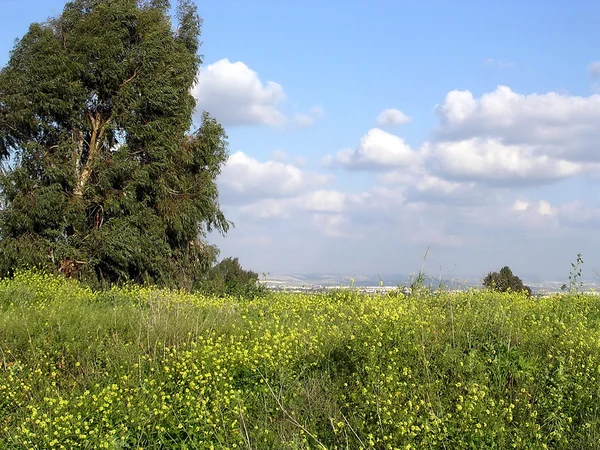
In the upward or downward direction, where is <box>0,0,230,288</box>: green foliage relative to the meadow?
upward

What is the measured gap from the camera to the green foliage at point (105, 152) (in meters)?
20.6

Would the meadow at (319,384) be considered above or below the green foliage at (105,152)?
below

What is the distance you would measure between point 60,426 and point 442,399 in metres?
3.46

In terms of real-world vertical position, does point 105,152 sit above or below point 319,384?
above

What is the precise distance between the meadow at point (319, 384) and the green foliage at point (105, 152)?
43.0ft

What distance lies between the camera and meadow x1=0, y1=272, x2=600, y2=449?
205 inches

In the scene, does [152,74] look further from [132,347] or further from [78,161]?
[132,347]

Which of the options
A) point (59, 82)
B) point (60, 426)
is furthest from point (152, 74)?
point (60, 426)

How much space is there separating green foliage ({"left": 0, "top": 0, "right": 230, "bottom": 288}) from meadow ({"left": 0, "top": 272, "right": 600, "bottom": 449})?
43.0ft

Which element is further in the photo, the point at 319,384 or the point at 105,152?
the point at 105,152

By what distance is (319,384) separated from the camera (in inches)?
238

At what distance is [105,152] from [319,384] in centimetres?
1795

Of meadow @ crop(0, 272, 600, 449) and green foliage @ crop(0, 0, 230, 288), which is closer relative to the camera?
meadow @ crop(0, 272, 600, 449)

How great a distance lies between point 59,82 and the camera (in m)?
20.8
